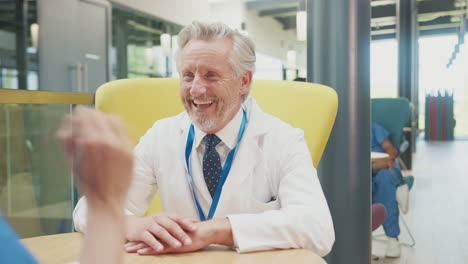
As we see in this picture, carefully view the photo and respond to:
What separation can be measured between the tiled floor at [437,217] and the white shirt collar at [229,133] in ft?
8.21

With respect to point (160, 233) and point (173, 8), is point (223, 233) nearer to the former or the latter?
point (160, 233)

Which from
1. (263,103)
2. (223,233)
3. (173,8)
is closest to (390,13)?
(173,8)

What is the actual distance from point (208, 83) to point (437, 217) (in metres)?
4.11

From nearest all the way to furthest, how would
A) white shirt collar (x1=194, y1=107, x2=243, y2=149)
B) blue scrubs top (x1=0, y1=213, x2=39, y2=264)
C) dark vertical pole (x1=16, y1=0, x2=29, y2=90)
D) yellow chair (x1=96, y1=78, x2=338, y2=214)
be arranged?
1. blue scrubs top (x1=0, y1=213, x2=39, y2=264)
2. white shirt collar (x1=194, y1=107, x2=243, y2=149)
3. yellow chair (x1=96, y1=78, x2=338, y2=214)
4. dark vertical pole (x1=16, y1=0, x2=29, y2=90)

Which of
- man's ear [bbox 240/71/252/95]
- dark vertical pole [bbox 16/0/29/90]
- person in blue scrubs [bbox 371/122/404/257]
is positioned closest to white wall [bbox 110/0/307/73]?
dark vertical pole [bbox 16/0/29/90]

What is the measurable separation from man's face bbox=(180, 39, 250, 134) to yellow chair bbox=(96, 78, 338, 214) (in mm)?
201

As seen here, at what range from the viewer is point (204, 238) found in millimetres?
1052

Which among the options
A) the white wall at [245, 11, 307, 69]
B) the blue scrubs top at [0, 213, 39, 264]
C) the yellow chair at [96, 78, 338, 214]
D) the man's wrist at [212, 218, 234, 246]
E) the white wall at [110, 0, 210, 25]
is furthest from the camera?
the white wall at [245, 11, 307, 69]

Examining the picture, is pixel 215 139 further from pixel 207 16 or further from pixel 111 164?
pixel 207 16

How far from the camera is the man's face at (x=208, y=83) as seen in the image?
1.53 meters

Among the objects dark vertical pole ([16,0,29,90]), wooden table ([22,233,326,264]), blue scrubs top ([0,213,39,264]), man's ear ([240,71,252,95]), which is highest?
dark vertical pole ([16,0,29,90])

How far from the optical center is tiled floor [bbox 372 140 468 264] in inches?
141

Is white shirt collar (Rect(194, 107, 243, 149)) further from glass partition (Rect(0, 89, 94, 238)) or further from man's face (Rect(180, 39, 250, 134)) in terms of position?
glass partition (Rect(0, 89, 94, 238))

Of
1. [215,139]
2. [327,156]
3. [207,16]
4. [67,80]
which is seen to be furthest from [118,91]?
[207,16]
